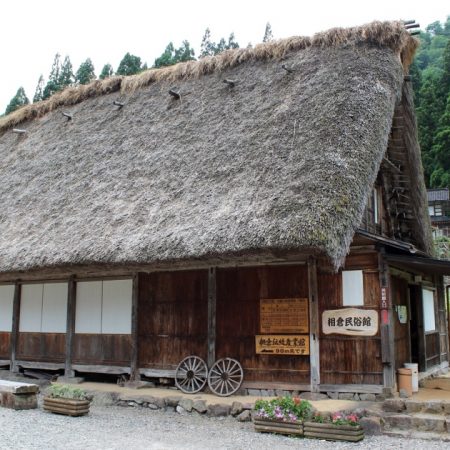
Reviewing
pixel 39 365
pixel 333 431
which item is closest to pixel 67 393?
pixel 39 365

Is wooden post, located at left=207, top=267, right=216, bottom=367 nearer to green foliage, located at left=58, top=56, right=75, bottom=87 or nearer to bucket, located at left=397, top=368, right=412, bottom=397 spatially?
bucket, located at left=397, top=368, right=412, bottom=397

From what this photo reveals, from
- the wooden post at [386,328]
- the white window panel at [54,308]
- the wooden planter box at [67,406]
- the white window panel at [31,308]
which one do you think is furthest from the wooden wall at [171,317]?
the wooden post at [386,328]

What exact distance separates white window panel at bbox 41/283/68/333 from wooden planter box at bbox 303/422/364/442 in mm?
5829

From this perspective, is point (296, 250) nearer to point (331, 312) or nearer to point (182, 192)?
point (331, 312)

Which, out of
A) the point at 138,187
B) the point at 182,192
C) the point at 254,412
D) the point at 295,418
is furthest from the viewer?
the point at 138,187

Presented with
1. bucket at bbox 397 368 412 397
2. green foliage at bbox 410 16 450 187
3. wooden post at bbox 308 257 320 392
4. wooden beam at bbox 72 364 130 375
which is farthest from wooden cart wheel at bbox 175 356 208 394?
green foliage at bbox 410 16 450 187

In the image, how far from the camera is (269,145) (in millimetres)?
8414

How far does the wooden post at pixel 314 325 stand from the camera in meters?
7.62

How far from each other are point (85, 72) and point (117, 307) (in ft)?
97.2

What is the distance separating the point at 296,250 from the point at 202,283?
2675mm

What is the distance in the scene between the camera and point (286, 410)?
634 cm

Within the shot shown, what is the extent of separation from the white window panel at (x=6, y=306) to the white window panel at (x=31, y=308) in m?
0.43

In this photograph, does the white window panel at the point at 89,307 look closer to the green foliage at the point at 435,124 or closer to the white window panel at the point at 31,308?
the white window panel at the point at 31,308

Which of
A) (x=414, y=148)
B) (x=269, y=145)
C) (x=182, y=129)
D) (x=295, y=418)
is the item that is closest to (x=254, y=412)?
(x=295, y=418)
